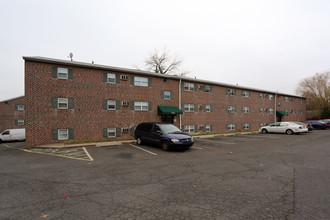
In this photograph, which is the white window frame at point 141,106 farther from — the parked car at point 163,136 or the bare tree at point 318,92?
the bare tree at point 318,92

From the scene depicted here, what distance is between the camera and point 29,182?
5.12m

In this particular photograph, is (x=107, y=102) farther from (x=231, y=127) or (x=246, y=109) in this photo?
(x=246, y=109)

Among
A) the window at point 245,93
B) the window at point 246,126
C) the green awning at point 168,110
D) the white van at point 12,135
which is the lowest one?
the white van at point 12,135

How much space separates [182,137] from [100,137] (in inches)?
342

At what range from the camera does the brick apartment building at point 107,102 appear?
41.8ft

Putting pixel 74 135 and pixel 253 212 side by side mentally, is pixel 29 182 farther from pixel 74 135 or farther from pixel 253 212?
pixel 74 135

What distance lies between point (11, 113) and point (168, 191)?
37.8 metres

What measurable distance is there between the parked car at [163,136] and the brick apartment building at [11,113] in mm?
30632

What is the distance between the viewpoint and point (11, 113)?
29.3m

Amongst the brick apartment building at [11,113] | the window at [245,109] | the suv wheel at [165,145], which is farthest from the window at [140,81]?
the brick apartment building at [11,113]

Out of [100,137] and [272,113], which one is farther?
[272,113]

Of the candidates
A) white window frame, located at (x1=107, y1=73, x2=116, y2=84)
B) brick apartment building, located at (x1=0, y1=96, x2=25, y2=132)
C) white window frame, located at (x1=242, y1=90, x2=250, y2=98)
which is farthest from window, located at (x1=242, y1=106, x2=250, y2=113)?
brick apartment building, located at (x1=0, y1=96, x2=25, y2=132)

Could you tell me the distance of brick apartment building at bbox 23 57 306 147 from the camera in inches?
501

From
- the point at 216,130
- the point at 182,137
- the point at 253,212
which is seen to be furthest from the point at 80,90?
the point at 216,130
